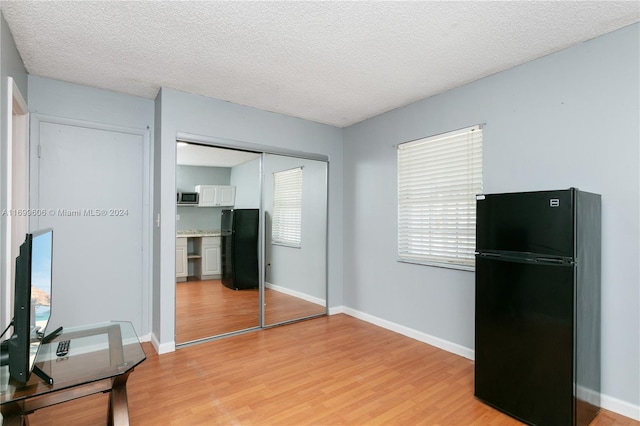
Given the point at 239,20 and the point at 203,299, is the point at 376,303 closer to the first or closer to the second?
the point at 203,299

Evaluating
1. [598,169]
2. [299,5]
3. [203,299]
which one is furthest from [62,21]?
[598,169]

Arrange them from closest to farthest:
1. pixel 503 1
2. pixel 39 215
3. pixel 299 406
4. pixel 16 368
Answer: pixel 16 368 → pixel 503 1 → pixel 299 406 → pixel 39 215

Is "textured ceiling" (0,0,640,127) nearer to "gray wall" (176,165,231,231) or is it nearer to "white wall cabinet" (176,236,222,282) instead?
"gray wall" (176,165,231,231)

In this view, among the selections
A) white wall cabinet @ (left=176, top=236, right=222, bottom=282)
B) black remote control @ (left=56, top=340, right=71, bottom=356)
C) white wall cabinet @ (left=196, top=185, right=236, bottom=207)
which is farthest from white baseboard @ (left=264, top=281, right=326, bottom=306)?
black remote control @ (left=56, top=340, right=71, bottom=356)

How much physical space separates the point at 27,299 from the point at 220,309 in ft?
8.40

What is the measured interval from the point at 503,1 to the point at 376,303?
324 centimetres

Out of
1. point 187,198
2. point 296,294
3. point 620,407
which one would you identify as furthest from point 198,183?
point 620,407

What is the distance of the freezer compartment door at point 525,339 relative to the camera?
199 cm

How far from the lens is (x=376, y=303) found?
411 centimetres

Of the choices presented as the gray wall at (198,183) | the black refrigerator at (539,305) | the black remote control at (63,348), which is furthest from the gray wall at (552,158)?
the black remote control at (63,348)

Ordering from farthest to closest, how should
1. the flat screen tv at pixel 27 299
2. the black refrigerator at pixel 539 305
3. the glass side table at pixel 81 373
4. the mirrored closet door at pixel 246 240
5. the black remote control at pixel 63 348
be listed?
the mirrored closet door at pixel 246 240 → the black refrigerator at pixel 539 305 → the black remote control at pixel 63 348 → the glass side table at pixel 81 373 → the flat screen tv at pixel 27 299

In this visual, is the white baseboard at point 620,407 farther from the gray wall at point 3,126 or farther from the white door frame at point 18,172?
the white door frame at point 18,172

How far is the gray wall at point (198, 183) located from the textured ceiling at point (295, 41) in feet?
2.70

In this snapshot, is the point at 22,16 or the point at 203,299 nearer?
the point at 22,16
